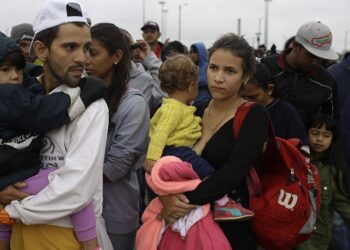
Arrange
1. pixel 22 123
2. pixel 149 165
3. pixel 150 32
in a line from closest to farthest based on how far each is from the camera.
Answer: pixel 22 123, pixel 149 165, pixel 150 32

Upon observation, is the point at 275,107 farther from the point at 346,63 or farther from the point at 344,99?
the point at 346,63

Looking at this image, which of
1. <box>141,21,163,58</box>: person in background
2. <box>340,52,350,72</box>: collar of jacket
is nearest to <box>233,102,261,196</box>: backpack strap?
<box>340,52,350,72</box>: collar of jacket

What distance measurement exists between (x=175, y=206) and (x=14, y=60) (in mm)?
1132

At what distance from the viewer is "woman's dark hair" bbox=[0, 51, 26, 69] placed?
1980mm

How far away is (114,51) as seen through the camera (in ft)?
8.93

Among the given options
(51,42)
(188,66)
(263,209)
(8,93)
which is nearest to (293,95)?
(188,66)

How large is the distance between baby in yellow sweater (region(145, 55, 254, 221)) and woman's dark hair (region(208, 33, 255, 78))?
43 centimetres

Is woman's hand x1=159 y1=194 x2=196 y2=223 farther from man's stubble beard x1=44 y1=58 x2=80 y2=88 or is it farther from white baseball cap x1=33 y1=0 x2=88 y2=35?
white baseball cap x1=33 y1=0 x2=88 y2=35

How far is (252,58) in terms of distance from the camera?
2.36 metres

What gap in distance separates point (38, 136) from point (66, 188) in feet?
1.02

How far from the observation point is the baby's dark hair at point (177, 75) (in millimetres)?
2756

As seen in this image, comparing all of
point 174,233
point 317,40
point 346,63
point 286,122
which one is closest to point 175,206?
point 174,233

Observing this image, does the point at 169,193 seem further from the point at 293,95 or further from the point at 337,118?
the point at 337,118

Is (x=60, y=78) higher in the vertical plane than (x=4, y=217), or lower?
higher
